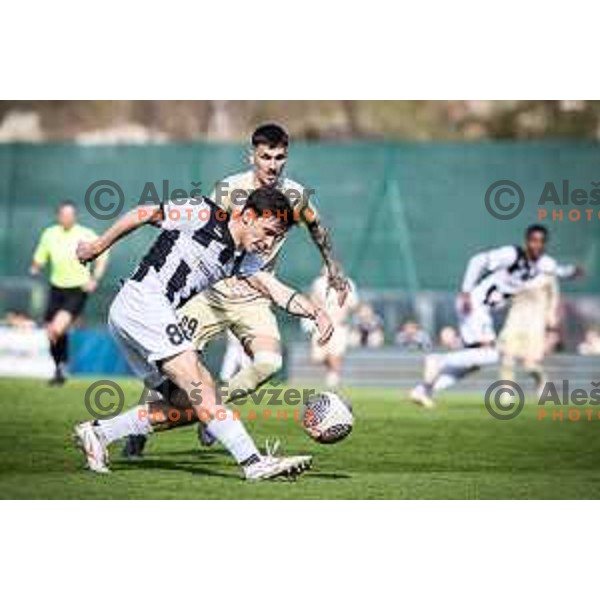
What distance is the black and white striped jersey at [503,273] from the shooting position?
12.8 meters

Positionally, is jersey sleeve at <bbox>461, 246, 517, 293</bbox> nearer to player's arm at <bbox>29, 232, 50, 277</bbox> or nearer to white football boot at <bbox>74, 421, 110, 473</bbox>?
player's arm at <bbox>29, 232, 50, 277</bbox>

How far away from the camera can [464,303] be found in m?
13.3

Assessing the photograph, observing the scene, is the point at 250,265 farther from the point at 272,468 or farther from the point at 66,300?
the point at 66,300

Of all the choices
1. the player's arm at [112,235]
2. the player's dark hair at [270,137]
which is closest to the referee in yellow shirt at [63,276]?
the player's dark hair at [270,137]

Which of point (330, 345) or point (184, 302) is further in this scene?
point (330, 345)

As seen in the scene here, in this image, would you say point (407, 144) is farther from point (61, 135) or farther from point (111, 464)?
point (111, 464)

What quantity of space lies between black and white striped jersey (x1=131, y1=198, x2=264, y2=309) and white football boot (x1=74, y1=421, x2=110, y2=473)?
787mm


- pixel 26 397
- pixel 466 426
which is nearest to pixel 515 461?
pixel 466 426

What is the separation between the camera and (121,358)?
44.9 ft

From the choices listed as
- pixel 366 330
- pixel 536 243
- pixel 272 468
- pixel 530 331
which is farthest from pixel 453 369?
pixel 272 468

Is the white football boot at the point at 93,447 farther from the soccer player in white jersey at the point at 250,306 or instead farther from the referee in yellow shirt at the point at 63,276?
the referee in yellow shirt at the point at 63,276

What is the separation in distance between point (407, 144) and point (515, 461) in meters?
5.19

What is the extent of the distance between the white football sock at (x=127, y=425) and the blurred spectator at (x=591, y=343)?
22.3 feet

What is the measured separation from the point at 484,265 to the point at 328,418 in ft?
15.0
